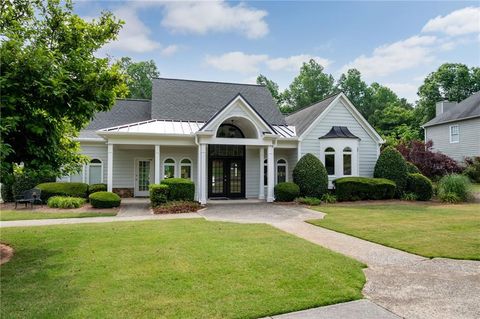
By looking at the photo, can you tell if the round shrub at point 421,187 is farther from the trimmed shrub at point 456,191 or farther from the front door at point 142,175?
the front door at point 142,175

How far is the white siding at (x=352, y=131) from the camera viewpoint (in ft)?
61.4

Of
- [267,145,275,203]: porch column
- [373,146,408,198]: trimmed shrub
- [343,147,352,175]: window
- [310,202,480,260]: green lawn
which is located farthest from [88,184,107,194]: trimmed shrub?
[373,146,408,198]: trimmed shrub

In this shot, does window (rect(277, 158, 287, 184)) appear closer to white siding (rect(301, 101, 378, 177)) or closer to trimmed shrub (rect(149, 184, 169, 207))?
white siding (rect(301, 101, 378, 177))

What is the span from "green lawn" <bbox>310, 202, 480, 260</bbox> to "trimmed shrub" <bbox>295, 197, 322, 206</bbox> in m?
1.29

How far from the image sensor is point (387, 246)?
7.51 metres

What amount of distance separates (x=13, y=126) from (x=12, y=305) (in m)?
2.63

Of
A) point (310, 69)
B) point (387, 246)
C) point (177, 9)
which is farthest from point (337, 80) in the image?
point (387, 246)

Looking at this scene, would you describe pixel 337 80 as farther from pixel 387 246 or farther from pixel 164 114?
pixel 387 246

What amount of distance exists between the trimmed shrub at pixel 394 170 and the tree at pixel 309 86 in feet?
108

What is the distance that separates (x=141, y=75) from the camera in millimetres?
47875

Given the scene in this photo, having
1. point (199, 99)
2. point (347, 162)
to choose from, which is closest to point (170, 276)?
point (347, 162)

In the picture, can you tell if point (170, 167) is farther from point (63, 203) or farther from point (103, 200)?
point (63, 203)

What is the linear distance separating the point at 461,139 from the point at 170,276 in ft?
99.5

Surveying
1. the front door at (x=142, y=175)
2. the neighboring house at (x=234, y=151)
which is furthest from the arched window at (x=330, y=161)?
the front door at (x=142, y=175)
